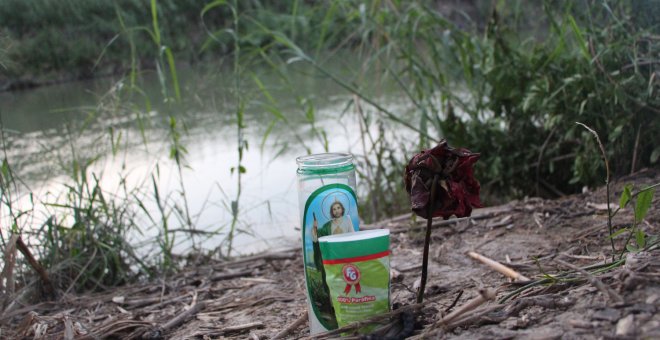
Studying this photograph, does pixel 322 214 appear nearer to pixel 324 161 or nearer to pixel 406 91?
pixel 324 161

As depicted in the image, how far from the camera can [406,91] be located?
274 centimetres

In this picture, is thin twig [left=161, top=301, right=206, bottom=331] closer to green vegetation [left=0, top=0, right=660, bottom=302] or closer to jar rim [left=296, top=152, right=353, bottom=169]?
green vegetation [left=0, top=0, right=660, bottom=302]

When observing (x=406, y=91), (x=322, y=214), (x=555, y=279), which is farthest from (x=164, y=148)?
(x=555, y=279)

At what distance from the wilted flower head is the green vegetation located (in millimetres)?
1060

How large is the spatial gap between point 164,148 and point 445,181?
2097mm

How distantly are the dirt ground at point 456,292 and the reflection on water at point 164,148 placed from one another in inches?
16.6

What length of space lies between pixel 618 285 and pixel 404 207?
5.80 feet

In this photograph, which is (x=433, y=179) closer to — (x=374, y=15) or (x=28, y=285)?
(x=28, y=285)

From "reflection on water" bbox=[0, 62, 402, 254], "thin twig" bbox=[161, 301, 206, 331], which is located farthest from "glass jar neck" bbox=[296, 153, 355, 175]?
"reflection on water" bbox=[0, 62, 402, 254]

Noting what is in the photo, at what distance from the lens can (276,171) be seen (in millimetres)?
3215

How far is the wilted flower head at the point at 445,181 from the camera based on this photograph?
1.14m

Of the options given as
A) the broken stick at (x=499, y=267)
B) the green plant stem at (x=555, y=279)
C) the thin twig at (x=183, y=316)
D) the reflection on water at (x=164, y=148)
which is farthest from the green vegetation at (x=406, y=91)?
the green plant stem at (x=555, y=279)

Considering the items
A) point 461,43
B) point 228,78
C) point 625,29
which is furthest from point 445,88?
point 228,78

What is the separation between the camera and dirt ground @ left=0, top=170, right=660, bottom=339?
3.32 ft
